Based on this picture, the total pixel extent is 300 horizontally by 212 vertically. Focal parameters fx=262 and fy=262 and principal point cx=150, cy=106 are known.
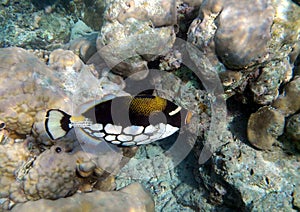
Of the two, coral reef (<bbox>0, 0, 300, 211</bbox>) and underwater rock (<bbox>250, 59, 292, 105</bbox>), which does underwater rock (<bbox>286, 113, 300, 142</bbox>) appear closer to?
coral reef (<bbox>0, 0, 300, 211</bbox>)

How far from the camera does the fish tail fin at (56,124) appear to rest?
2469 mm

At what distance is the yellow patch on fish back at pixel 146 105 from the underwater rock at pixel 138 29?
127 cm

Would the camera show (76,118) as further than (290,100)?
No

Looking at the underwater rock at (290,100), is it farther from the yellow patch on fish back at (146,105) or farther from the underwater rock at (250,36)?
the yellow patch on fish back at (146,105)

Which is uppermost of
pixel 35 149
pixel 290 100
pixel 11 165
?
pixel 290 100

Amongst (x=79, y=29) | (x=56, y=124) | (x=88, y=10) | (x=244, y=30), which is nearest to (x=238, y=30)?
(x=244, y=30)

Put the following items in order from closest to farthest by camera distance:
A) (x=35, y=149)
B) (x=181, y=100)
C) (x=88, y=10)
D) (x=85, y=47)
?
(x=35, y=149) < (x=181, y=100) < (x=85, y=47) < (x=88, y=10)

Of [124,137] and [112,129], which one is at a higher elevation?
[112,129]

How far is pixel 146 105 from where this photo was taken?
2422mm

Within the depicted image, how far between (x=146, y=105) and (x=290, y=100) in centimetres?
207

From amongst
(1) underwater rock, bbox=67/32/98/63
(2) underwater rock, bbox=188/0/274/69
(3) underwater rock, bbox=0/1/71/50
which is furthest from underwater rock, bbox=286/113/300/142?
(3) underwater rock, bbox=0/1/71/50

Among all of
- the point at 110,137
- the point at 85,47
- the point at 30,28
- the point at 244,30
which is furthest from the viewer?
the point at 30,28

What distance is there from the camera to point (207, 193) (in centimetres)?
386

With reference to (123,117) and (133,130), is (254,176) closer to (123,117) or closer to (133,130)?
(133,130)
